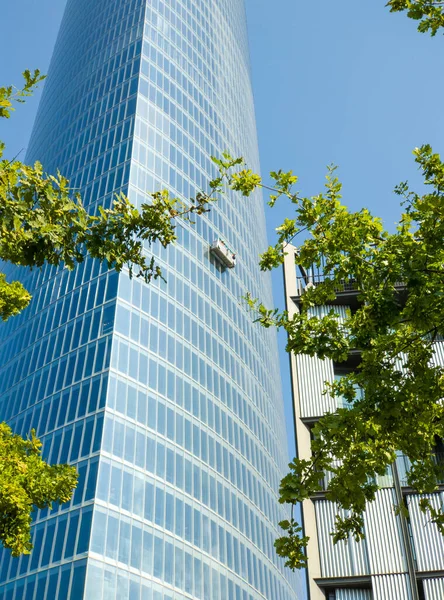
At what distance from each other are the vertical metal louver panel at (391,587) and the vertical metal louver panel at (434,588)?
46cm

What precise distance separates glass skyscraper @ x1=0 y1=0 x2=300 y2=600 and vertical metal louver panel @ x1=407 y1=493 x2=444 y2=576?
97.6 feet

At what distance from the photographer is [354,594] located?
16.9m

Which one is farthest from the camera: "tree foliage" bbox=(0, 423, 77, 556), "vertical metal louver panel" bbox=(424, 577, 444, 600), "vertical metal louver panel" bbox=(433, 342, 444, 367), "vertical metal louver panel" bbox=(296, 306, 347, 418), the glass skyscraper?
the glass skyscraper

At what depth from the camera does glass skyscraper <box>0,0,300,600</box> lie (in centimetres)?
4712

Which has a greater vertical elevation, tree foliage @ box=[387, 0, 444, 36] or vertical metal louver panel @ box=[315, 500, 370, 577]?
tree foliage @ box=[387, 0, 444, 36]

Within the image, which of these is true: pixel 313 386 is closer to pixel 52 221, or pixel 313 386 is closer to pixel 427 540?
pixel 427 540

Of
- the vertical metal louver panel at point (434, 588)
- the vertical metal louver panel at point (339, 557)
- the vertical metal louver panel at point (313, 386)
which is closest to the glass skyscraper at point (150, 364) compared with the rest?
the vertical metal louver panel at point (313, 386)

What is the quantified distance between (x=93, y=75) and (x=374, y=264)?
80606 mm

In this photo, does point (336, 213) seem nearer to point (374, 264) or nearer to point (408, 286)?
point (374, 264)

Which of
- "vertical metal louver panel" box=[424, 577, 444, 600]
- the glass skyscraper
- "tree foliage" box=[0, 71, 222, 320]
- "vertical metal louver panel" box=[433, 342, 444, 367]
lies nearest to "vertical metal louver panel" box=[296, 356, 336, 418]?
"vertical metal louver panel" box=[433, 342, 444, 367]

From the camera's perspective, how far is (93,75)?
8456 centimetres

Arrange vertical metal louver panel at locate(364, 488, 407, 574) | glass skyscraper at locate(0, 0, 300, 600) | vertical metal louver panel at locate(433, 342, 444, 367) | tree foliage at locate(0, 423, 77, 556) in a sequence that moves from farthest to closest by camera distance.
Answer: glass skyscraper at locate(0, 0, 300, 600) → vertical metal louver panel at locate(433, 342, 444, 367) → vertical metal louver panel at locate(364, 488, 407, 574) → tree foliage at locate(0, 423, 77, 556)

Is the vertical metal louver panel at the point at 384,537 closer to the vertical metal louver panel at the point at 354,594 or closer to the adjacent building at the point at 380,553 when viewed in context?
the adjacent building at the point at 380,553

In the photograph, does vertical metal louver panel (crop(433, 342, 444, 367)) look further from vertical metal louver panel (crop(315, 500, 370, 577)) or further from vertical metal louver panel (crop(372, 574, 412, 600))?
vertical metal louver panel (crop(372, 574, 412, 600))
